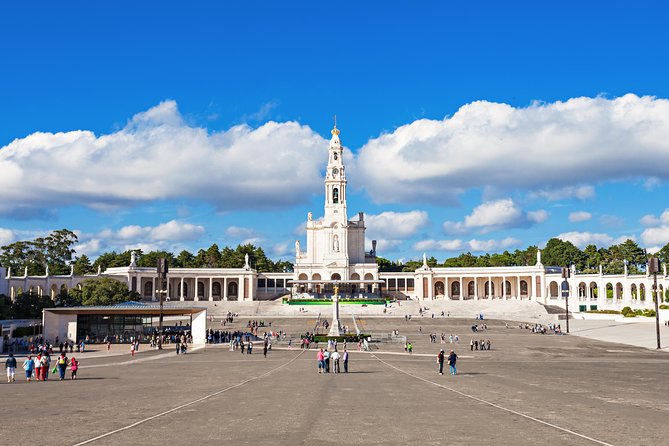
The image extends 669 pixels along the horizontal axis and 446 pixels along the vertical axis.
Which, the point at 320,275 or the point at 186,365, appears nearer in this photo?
the point at 186,365

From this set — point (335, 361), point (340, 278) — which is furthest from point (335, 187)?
point (335, 361)

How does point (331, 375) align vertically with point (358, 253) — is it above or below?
below

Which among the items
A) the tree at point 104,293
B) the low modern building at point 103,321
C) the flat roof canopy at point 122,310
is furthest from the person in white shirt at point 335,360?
the tree at point 104,293

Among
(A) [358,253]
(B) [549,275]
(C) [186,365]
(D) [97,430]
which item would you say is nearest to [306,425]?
(D) [97,430]

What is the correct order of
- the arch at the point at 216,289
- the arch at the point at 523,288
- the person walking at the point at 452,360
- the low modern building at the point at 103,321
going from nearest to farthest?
the person walking at the point at 452,360 < the low modern building at the point at 103,321 < the arch at the point at 523,288 < the arch at the point at 216,289

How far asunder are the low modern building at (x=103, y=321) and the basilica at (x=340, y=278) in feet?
191

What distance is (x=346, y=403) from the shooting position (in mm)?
22250

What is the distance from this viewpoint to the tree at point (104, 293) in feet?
308

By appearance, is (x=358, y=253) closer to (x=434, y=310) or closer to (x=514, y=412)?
(x=434, y=310)

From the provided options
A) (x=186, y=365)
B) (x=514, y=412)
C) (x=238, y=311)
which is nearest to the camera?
(x=514, y=412)

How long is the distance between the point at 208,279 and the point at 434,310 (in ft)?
171

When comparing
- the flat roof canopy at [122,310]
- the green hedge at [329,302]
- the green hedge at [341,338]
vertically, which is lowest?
the green hedge at [341,338]

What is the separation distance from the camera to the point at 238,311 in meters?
107

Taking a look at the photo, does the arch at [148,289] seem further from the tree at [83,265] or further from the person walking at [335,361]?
the person walking at [335,361]
